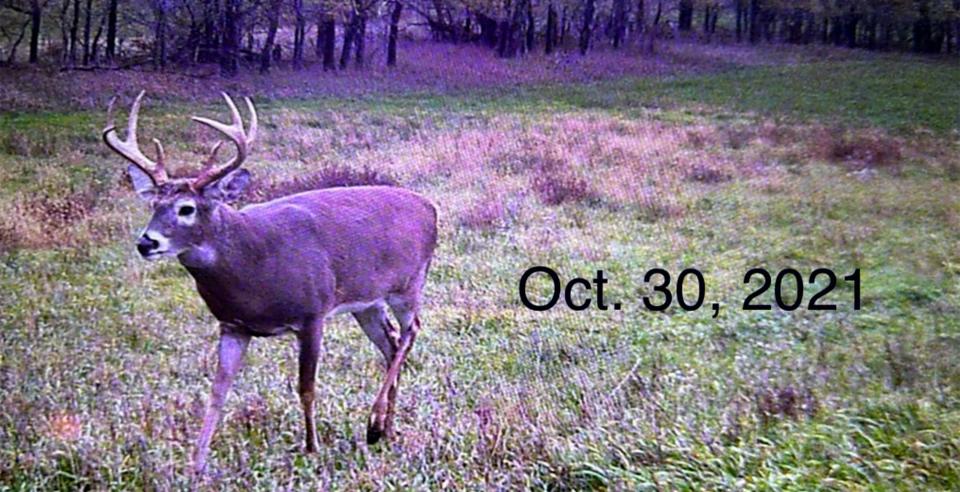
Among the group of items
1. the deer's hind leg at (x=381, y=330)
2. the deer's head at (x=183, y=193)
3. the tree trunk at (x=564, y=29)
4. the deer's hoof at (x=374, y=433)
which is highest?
the tree trunk at (x=564, y=29)

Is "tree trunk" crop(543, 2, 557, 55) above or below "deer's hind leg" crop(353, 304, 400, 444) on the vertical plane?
above

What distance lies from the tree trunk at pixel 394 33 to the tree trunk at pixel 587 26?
2.63 meters

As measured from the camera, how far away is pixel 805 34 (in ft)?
18.2

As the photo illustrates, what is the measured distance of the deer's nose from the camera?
2600 mm

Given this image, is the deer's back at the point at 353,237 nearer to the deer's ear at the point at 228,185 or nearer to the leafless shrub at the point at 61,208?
the deer's ear at the point at 228,185

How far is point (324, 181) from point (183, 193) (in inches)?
75.3

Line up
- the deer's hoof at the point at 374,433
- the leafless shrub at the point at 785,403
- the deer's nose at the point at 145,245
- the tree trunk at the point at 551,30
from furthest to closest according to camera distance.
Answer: the tree trunk at the point at 551,30 < the leafless shrub at the point at 785,403 < the deer's hoof at the point at 374,433 < the deer's nose at the point at 145,245

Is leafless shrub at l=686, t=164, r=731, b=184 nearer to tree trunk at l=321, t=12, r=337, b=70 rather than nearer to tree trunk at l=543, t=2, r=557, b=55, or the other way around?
tree trunk at l=321, t=12, r=337, b=70

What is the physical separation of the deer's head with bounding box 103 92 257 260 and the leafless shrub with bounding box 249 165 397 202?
60.1 inches

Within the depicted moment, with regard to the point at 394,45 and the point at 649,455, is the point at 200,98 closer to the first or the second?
the point at 394,45

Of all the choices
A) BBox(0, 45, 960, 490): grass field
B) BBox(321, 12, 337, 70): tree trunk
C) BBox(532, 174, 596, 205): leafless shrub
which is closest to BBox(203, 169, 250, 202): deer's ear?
BBox(0, 45, 960, 490): grass field

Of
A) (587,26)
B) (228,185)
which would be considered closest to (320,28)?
(228,185)

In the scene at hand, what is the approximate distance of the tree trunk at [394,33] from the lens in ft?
16.8

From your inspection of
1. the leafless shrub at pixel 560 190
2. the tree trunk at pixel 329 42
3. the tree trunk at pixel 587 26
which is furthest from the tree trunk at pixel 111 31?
the tree trunk at pixel 587 26
